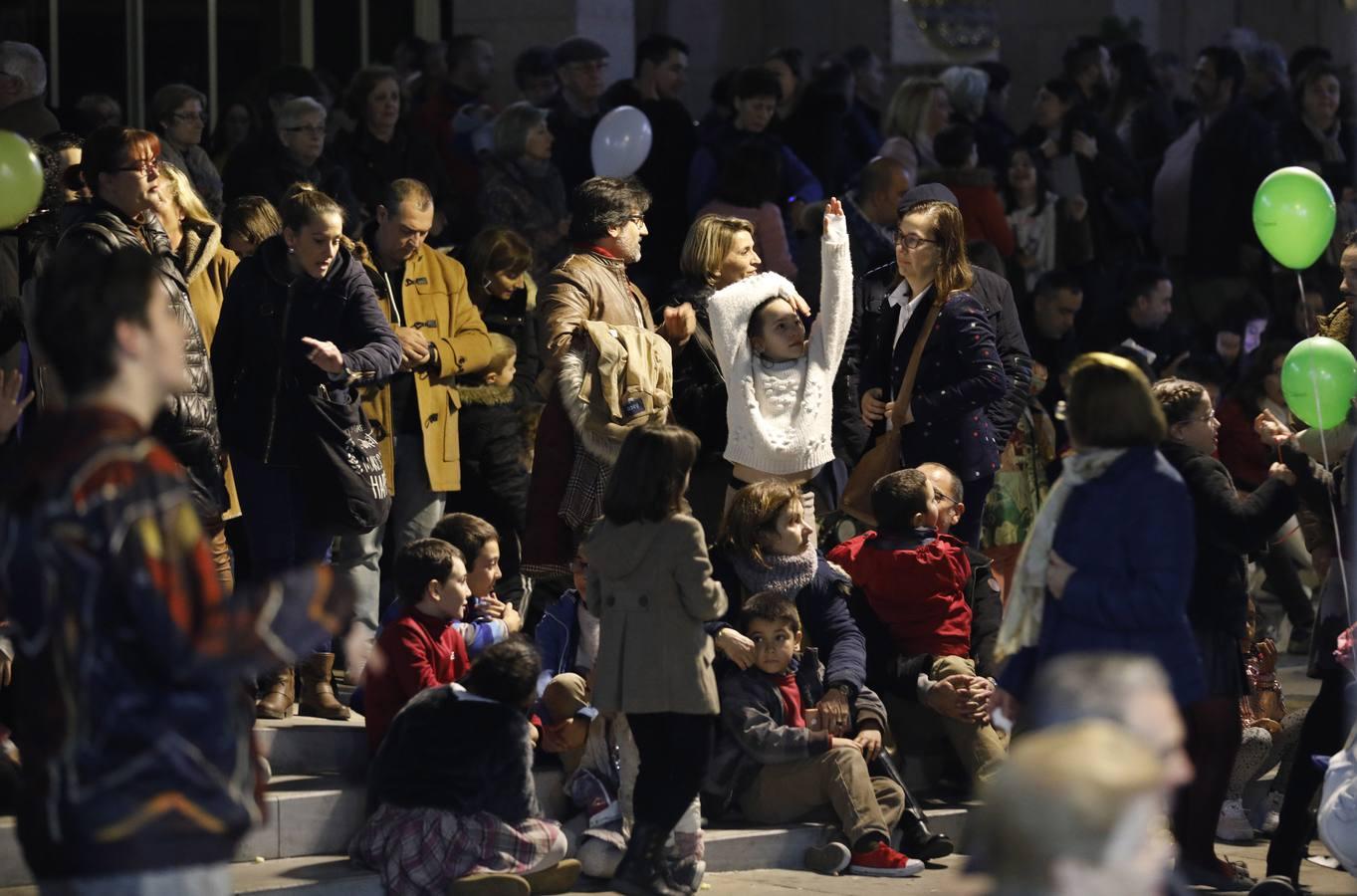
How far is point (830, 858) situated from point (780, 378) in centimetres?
173

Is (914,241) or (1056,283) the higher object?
(914,241)

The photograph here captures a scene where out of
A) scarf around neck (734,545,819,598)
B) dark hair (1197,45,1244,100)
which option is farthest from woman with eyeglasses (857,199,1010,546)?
dark hair (1197,45,1244,100)

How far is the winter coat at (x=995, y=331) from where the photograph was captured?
926cm

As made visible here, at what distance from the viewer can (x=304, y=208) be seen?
326 inches

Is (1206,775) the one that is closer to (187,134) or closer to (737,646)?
(737,646)

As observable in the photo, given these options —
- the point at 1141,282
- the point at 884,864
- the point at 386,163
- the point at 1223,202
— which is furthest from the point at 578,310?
the point at 1223,202

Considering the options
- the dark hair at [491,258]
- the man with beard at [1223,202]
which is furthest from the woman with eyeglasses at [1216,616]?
the man with beard at [1223,202]

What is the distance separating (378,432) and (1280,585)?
16.2 feet

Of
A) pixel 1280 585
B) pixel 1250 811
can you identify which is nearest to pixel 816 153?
pixel 1280 585

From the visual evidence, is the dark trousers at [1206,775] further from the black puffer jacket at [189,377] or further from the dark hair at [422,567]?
the black puffer jacket at [189,377]

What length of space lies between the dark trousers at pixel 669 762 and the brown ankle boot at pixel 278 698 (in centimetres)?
138

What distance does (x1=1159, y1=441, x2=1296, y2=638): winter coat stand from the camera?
7.45 metres

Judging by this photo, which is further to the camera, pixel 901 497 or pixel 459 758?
pixel 901 497

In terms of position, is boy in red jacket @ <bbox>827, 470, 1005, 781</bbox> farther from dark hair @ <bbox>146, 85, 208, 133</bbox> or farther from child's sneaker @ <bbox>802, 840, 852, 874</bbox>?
dark hair @ <bbox>146, 85, 208, 133</bbox>
